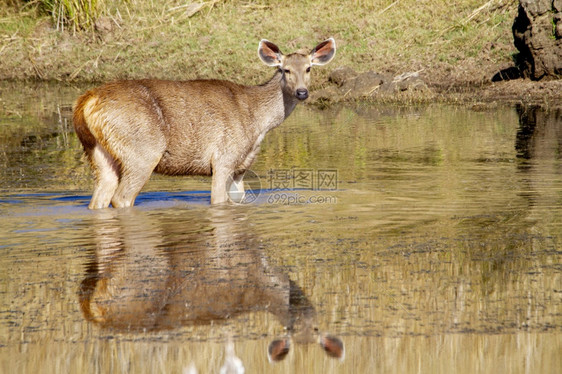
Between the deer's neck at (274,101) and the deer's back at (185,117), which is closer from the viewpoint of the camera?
the deer's back at (185,117)

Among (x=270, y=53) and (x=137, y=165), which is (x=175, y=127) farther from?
(x=270, y=53)

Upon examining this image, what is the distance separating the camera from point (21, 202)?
10.5 meters

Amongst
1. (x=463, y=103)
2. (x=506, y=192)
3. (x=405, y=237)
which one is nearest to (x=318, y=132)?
(x=463, y=103)

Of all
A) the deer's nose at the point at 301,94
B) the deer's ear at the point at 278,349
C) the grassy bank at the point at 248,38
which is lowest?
the deer's ear at the point at 278,349

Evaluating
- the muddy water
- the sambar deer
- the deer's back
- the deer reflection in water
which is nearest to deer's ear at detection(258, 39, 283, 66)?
the sambar deer

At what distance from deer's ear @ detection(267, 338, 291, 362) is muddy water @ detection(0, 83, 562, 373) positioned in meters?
0.02

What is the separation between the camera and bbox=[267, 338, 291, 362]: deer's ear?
215 inches

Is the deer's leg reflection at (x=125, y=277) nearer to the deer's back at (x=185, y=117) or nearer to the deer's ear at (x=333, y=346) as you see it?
the deer's back at (x=185, y=117)

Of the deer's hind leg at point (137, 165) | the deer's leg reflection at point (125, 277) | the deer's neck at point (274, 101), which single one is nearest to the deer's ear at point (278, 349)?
the deer's leg reflection at point (125, 277)

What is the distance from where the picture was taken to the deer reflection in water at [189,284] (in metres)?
5.97

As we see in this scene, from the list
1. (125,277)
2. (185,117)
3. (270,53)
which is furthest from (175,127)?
(125,277)

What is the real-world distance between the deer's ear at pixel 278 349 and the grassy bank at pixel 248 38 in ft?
48.7

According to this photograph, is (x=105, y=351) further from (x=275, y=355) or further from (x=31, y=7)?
(x=31, y=7)

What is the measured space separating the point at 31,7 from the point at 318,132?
549 inches
